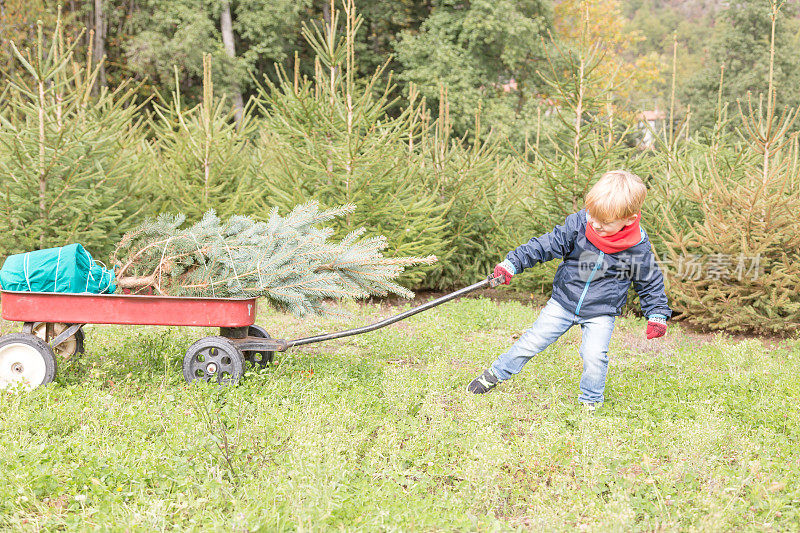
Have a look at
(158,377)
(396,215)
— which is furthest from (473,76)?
(158,377)

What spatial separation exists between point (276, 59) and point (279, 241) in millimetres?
19927

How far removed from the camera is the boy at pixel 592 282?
390cm

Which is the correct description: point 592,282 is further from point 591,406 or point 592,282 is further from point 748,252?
point 748,252

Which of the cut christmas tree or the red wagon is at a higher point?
the cut christmas tree

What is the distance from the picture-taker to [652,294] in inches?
159

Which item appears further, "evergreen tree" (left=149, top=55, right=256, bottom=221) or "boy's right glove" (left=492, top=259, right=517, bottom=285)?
"evergreen tree" (left=149, top=55, right=256, bottom=221)

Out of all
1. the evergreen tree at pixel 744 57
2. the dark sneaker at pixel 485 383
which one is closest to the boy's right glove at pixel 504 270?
the dark sneaker at pixel 485 383

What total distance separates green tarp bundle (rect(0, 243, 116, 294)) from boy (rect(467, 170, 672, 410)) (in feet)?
9.41

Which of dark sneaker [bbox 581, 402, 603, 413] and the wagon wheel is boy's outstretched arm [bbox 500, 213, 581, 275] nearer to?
dark sneaker [bbox 581, 402, 603, 413]

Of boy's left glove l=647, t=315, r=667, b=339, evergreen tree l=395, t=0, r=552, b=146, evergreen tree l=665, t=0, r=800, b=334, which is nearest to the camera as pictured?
boy's left glove l=647, t=315, r=667, b=339

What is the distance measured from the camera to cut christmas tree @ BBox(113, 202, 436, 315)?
14.3 ft

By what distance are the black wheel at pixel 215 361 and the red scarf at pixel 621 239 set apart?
252 cm

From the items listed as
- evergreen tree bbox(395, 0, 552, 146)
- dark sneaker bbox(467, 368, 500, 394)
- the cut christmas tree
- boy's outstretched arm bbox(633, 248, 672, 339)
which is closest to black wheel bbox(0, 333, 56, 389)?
the cut christmas tree

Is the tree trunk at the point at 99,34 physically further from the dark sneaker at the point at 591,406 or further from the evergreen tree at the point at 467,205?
the dark sneaker at the point at 591,406
